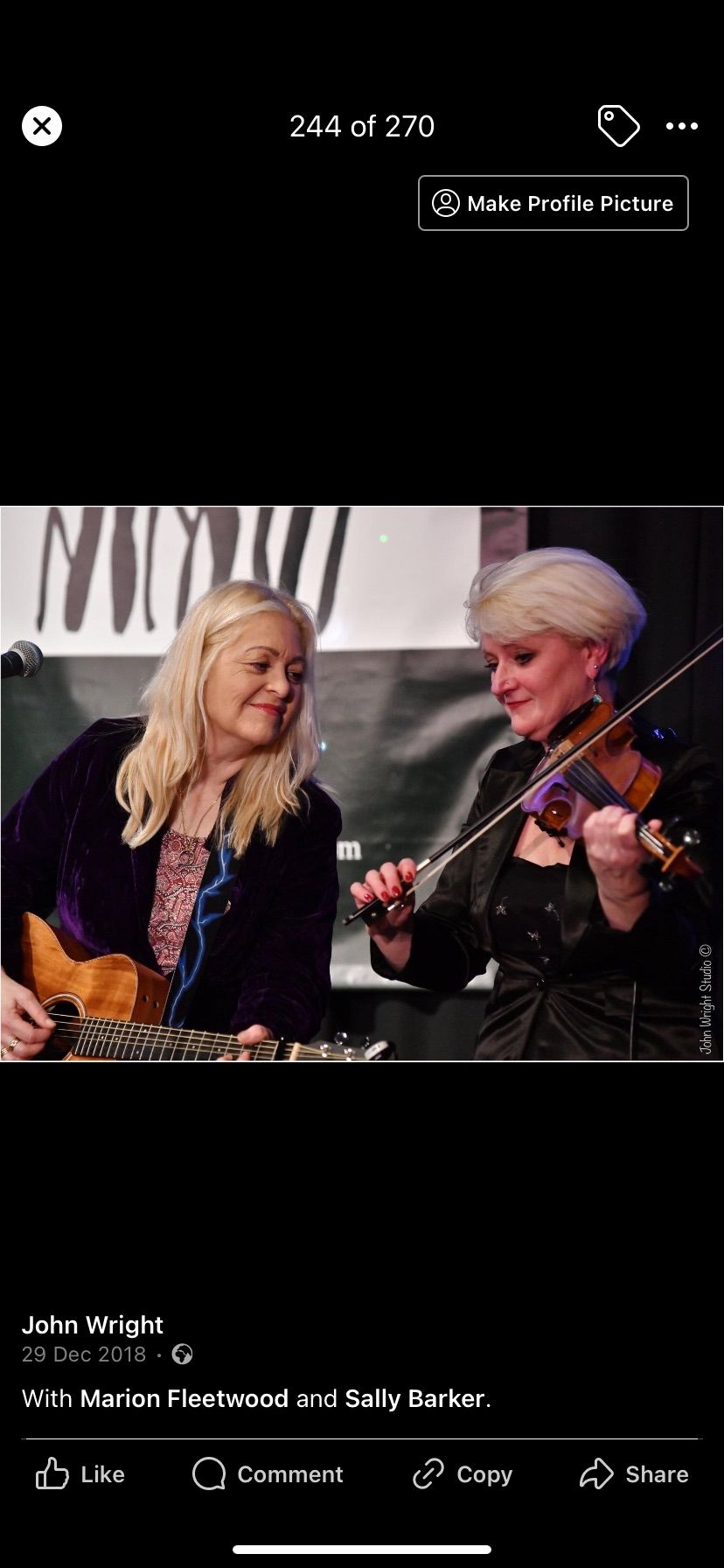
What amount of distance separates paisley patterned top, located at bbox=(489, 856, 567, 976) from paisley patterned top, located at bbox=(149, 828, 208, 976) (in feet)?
1.74

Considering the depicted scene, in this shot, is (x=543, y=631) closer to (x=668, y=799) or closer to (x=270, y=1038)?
(x=668, y=799)

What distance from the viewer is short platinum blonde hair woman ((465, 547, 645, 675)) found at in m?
2.31

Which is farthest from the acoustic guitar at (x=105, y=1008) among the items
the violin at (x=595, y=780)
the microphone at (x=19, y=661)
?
the violin at (x=595, y=780)

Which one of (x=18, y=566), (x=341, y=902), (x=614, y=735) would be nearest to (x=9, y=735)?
(x=18, y=566)

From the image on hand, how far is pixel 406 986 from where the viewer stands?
2.47m

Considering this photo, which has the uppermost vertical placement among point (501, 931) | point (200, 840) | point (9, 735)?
point (9, 735)

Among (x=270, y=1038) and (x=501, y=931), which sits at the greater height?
(x=501, y=931)
